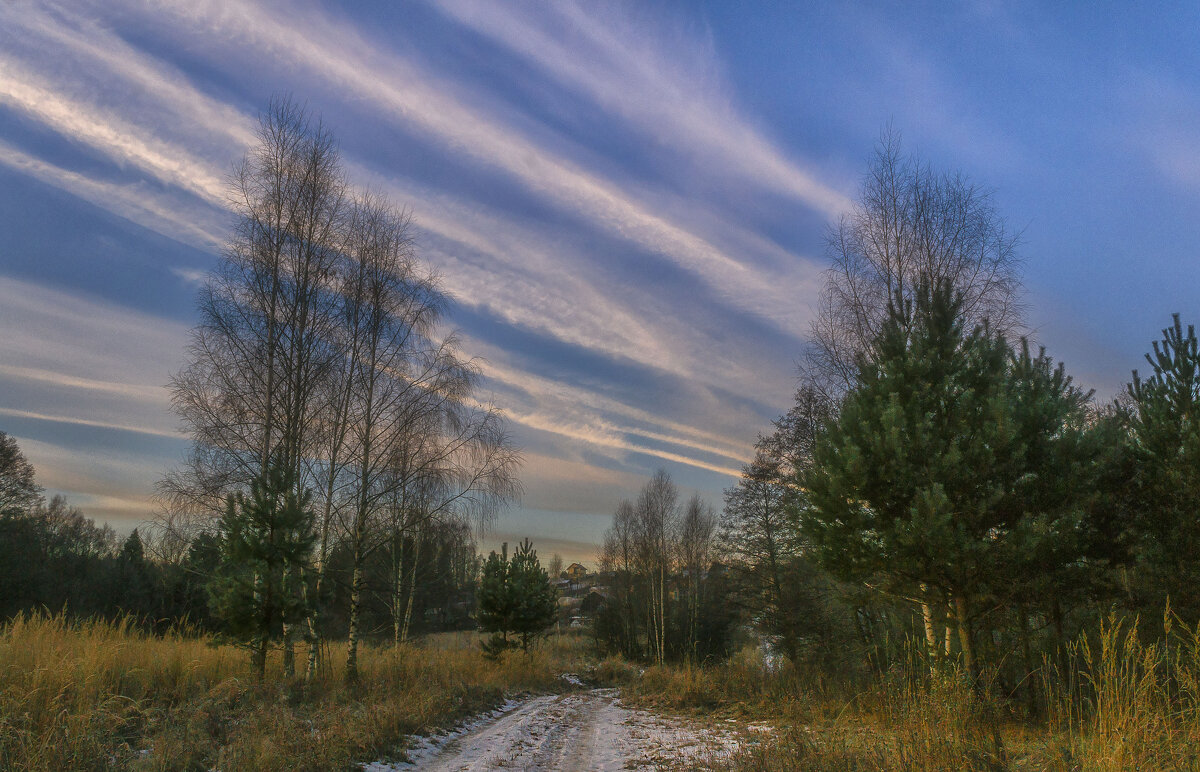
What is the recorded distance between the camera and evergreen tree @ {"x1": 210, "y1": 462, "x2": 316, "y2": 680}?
1081cm

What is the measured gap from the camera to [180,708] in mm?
8055

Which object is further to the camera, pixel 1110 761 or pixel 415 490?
pixel 415 490

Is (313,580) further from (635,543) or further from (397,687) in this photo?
(635,543)

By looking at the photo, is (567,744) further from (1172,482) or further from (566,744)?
(1172,482)

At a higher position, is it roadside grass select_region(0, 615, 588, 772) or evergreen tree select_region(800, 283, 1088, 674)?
evergreen tree select_region(800, 283, 1088, 674)

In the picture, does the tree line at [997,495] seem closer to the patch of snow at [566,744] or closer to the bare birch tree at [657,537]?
the patch of snow at [566,744]

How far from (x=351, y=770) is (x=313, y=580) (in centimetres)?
731

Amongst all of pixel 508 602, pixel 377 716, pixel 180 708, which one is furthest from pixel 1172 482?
pixel 508 602

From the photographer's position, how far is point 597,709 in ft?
53.5

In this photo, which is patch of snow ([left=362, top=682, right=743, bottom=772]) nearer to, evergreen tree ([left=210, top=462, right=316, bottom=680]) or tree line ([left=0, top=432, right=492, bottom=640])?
evergreen tree ([left=210, top=462, right=316, bottom=680])

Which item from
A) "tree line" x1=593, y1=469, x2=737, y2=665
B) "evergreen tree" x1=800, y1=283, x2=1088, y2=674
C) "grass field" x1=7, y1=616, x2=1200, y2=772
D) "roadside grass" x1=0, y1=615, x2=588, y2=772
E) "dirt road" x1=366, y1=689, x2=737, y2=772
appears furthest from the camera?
"tree line" x1=593, y1=469, x2=737, y2=665

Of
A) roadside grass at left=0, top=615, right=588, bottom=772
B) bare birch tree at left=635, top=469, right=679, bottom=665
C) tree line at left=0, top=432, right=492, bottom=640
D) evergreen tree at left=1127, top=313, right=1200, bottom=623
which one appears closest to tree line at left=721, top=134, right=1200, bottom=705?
evergreen tree at left=1127, top=313, right=1200, bottom=623

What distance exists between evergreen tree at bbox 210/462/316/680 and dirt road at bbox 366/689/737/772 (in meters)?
3.91

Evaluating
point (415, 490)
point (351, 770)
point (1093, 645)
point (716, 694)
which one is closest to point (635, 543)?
point (716, 694)
